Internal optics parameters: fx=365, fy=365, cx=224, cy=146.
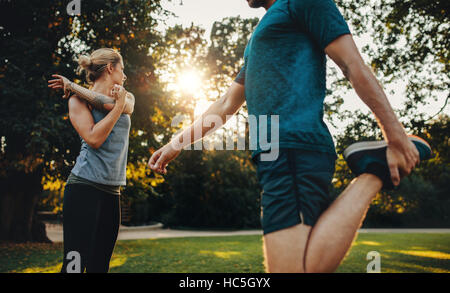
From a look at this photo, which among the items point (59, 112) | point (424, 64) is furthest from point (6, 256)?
point (424, 64)

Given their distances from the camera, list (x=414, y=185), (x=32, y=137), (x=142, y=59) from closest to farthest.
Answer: (x=32, y=137), (x=142, y=59), (x=414, y=185)

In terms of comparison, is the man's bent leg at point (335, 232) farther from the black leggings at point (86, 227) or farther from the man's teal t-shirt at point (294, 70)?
the black leggings at point (86, 227)

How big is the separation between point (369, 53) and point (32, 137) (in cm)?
1131

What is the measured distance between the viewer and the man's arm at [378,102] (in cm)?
132

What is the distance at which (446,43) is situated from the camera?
11461 millimetres

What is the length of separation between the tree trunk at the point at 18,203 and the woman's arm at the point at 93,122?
1395 centimetres

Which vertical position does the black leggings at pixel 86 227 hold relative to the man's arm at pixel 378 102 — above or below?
below

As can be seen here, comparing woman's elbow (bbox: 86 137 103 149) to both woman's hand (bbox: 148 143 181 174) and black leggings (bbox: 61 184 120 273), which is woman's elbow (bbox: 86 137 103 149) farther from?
woman's hand (bbox: 148 143 181 174)

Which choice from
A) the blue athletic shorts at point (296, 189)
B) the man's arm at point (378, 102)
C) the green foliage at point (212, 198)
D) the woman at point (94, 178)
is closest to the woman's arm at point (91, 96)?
the woman at point (94, 178)

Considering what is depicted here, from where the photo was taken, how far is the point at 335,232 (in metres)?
1.29

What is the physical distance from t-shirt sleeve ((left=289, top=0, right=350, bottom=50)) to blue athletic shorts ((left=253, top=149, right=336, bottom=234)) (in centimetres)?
46

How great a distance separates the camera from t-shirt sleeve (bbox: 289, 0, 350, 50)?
1416 millimetres

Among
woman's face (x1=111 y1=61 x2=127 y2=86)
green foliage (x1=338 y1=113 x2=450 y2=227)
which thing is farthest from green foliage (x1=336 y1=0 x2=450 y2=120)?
woman's face (x1=111 y1=61 x2=127 y2=86)
